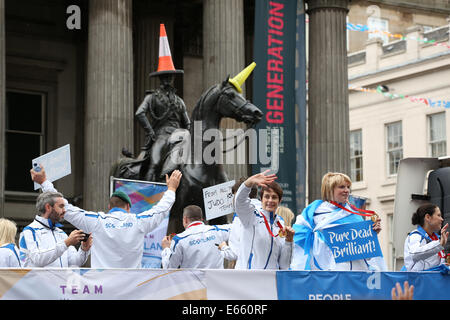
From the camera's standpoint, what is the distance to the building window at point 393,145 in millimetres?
40094

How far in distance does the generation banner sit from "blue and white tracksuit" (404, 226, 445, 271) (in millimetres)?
12850

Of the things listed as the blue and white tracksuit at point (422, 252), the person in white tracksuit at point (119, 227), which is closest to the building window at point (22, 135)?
the person in white tracksuit at point (119, 227)

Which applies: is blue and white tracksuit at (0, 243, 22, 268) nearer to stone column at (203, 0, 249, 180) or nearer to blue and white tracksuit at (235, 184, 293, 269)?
blue and white tracksuit at (235, 184, 293, 269)

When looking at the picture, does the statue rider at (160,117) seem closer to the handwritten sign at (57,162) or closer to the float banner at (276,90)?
the float banner at (276,90)

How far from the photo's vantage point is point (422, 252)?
32.3 feet

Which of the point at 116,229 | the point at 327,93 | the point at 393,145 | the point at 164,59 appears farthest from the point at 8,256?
the point at 393,145

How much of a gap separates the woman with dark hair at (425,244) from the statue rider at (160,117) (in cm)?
787

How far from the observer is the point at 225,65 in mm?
23297

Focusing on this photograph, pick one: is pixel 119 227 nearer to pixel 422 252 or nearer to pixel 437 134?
pixel 422 252

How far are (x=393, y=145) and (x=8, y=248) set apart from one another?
3293 centimetres

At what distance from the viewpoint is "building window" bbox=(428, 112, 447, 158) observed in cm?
3822
